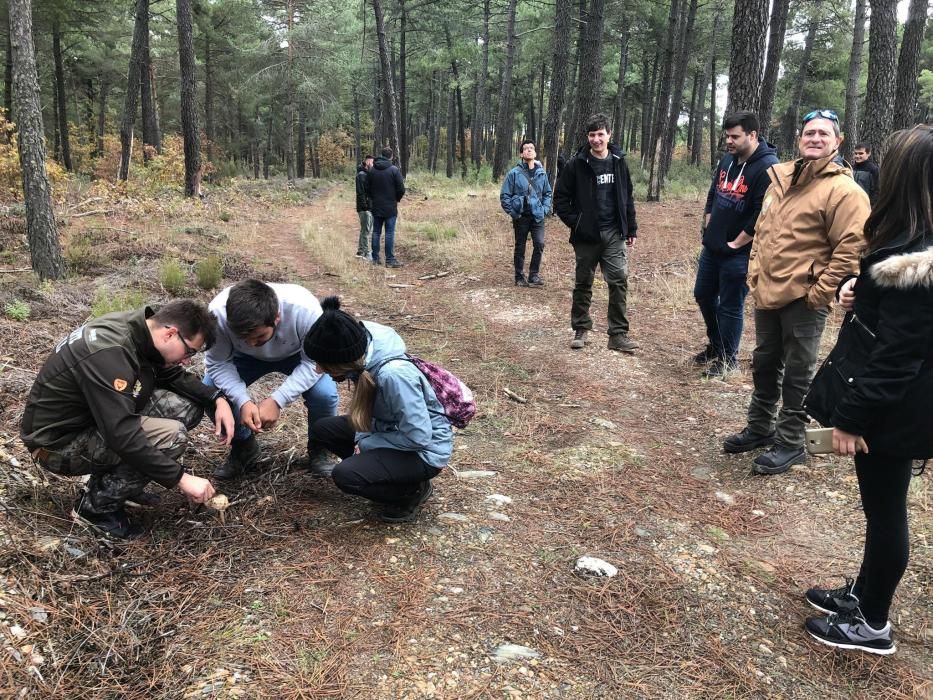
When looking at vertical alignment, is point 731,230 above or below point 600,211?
below

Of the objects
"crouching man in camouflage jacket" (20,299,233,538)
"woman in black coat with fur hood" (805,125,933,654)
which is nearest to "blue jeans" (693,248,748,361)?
"woman in black coat with fur hood" (805,125,933,654)

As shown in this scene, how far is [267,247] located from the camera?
1195 cm

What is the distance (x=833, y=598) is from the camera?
2.56m

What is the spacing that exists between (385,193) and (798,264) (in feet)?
27.1

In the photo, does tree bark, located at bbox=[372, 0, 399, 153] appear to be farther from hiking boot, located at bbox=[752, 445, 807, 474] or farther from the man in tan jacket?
hiking boot, located at bbox=[752, 445, 807, 474]

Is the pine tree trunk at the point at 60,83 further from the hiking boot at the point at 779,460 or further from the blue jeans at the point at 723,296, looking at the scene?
the hiking boot at the point at 779,460

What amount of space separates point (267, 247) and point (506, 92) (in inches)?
581

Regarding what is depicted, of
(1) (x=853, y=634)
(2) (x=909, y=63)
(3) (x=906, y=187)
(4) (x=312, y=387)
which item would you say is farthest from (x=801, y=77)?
(1) (x=853, y=634)

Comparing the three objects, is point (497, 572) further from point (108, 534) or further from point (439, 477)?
point (108, 534)

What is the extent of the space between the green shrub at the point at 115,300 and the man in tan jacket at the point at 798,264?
5406mm

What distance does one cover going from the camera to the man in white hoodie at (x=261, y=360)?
304cm

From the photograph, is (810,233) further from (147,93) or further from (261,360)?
(147,93)

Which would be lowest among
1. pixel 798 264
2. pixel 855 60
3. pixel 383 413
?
pixel 383 413

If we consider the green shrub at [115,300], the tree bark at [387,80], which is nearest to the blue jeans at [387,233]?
the green shrub at [115,300]
